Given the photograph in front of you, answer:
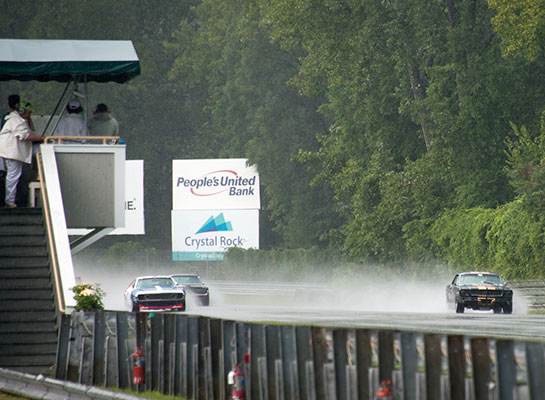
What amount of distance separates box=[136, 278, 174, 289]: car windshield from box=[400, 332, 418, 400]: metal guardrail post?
101 feet

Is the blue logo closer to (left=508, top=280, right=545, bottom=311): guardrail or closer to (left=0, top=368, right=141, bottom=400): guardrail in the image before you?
(left=508, top=280, right=545, bottom=311): guardrail

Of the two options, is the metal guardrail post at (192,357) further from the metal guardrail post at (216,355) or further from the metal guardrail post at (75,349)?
the metal guardrail post at (75,349)

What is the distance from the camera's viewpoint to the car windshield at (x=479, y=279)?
41.0 m

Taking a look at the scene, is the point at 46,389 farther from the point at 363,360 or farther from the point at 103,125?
the point at 103,125

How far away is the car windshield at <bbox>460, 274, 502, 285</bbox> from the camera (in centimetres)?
A: 4103

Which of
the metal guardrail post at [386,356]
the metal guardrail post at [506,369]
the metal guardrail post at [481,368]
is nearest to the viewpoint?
the metal guardrail post at [506,369]

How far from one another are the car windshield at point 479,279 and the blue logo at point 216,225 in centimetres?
3503

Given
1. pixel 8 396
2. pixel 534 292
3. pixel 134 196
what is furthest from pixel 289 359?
pixel 134 196

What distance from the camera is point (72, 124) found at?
2902cm

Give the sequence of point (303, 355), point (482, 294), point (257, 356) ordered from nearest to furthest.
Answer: point (303, 355)
point (257, 356)
point (482, 294)

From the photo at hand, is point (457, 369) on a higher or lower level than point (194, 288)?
lower

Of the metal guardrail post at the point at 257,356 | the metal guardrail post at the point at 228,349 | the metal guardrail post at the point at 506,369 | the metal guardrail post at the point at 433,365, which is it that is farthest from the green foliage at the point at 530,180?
the metal guardrail post at the point at 506,369

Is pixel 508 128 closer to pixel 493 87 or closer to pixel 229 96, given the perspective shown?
pixel 493 87

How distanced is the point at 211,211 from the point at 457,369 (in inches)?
2525
